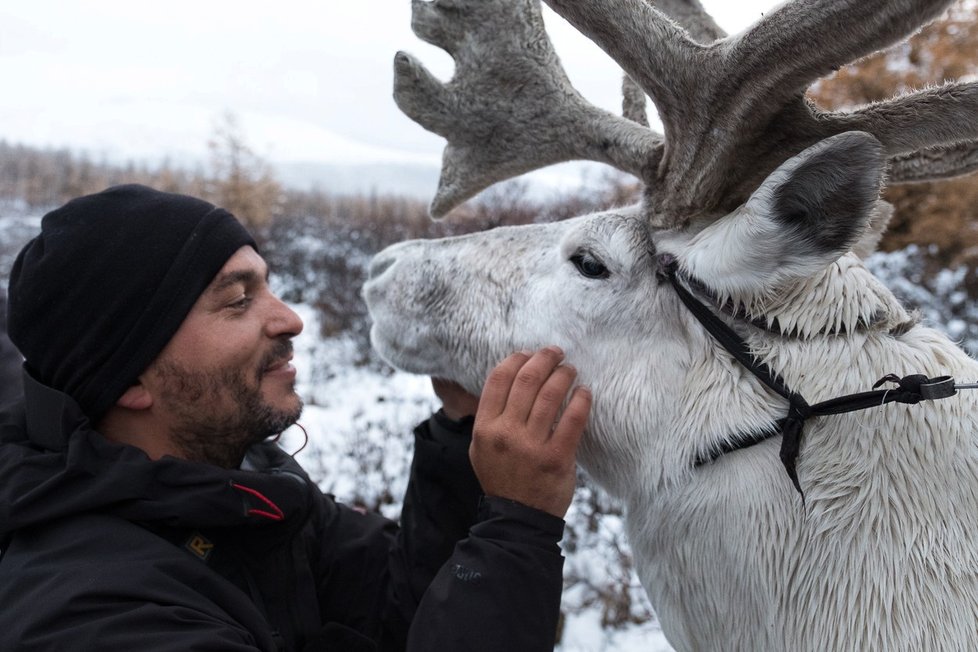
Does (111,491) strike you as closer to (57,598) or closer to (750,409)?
(57,598)

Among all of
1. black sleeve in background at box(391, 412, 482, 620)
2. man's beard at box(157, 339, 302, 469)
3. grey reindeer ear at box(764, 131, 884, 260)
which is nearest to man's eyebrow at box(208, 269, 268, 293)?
man's beard at box(157, 339, 302, 469)

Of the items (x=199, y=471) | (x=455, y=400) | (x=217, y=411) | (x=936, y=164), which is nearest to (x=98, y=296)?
(x=217, y=411)

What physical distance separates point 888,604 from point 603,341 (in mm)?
840

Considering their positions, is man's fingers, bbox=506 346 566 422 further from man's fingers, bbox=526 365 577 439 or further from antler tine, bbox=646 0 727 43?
antler tine, bbox=646 0 727 43

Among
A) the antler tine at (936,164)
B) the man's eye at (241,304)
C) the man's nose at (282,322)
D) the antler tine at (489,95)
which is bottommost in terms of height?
the man's nose at (282,322)

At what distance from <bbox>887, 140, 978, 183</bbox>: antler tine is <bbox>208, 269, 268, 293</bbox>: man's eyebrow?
1.89 m

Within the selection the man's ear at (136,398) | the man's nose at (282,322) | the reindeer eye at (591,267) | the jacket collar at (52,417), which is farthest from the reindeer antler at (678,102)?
the jacket collar at (52,417)

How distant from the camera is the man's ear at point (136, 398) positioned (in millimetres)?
1839

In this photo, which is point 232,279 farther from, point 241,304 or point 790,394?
point 790,394

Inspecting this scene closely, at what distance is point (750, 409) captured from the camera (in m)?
1.59

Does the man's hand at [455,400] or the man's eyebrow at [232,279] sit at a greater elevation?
the man's eyebrow at [232,279]

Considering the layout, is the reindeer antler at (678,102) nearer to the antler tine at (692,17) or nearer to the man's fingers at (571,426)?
the antler tine at (692,17)

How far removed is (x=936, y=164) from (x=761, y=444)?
1.08 metres

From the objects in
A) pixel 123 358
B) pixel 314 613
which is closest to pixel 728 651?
pixel 314 613
